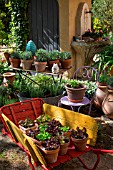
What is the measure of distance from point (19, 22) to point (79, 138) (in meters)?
5.73

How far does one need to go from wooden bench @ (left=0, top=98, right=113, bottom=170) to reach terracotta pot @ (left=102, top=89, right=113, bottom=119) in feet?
5.21

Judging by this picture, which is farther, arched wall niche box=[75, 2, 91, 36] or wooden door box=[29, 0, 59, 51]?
arched wall niche box=[75, 2, 91, 36]

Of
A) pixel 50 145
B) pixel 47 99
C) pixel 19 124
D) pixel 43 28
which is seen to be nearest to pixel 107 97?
pixel 47 99

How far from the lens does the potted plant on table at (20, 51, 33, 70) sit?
18.1 feet

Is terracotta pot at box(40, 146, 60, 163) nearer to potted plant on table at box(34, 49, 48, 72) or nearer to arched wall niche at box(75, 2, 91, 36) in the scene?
potted plant on table at box(34, 49, 48, 72)

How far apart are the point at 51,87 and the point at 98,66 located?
2.14m

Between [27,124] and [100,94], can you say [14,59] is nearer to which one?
[100,94]

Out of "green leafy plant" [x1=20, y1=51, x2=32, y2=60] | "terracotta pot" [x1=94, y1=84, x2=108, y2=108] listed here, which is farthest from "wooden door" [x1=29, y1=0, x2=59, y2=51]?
"terracotta pot" [x1=94, y1=84, x2=108, y2=108]

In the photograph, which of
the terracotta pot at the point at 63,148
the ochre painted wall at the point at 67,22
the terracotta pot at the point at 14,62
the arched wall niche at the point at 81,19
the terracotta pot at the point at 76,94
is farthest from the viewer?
the arched wall niche at the point at 81,19

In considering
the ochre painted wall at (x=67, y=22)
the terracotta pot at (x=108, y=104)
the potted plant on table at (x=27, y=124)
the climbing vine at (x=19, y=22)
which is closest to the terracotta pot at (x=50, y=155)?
the potted plant on table at (x=27, y=124)

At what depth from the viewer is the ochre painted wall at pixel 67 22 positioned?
296 inches

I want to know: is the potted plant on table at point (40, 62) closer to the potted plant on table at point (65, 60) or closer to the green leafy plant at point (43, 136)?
the potted plant on table at point (65, 60)

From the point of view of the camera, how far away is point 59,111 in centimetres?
376

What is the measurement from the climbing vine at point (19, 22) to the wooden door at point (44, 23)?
22 centimetres
